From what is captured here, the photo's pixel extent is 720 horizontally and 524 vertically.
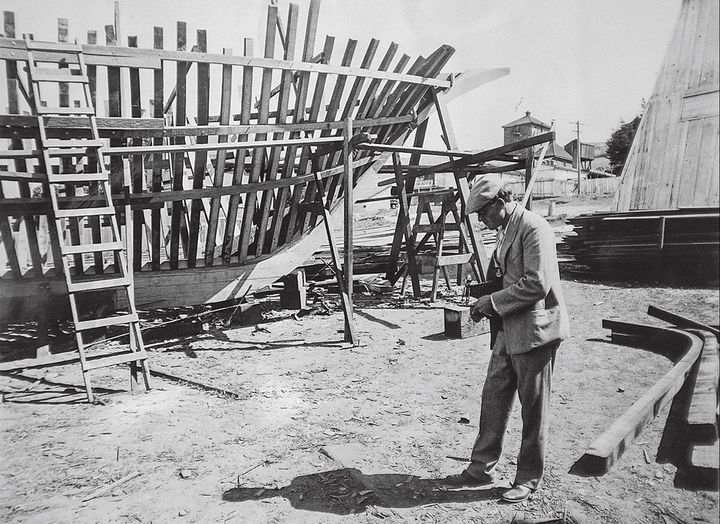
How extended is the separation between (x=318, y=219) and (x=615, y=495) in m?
5.88

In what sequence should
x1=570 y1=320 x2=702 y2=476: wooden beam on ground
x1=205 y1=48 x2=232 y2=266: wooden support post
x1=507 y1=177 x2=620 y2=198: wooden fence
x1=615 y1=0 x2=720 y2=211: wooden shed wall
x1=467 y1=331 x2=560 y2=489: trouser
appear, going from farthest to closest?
x1=205 y1=48 x2=232 y2=266: wooden support post
x1=507 y1=177 x2=620 y2=198: wooden fence
x1=467 y1=331 x2=560 y2=489: trouser
x1=570 y1=320 x2=702 y2=476: wooden beam on ground
x1=615 y1=0 x2=720 y2=211: wooden shed wall

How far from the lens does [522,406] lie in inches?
106

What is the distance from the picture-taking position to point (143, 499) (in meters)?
2.95

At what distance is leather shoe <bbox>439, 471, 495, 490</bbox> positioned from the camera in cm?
295

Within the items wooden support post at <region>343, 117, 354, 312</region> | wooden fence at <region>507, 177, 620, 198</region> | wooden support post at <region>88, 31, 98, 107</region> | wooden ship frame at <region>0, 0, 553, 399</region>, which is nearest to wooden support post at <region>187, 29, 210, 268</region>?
wooden ship frame at <region>0, 0, 553, 399</region>

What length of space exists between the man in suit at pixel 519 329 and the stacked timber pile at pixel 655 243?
1.98 ft

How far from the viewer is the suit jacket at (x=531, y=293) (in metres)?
2.60

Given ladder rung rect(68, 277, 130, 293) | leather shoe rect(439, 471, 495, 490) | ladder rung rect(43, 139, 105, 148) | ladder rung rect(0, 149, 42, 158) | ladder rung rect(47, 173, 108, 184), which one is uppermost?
ladder rung rect(43, 139, 105, 148)

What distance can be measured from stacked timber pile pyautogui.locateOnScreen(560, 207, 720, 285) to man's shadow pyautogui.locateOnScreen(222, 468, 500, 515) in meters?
1.84

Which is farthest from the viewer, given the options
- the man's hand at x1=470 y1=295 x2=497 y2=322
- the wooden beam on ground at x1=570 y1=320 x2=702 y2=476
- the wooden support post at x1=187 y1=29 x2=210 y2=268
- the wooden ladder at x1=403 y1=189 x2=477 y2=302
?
the wooden ladder at x1=403 y1=189 x2=477 y2=302

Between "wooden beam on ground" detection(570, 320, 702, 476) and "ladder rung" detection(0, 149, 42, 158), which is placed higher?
"ladder rung" detection(0, 149, 42, 158)

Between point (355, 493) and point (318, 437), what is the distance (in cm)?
84

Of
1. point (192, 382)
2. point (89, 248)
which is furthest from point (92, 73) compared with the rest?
point (192, 382)

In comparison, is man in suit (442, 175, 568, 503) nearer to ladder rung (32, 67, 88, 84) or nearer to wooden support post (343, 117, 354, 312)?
wooden support post (343, 117, 354, 312)
